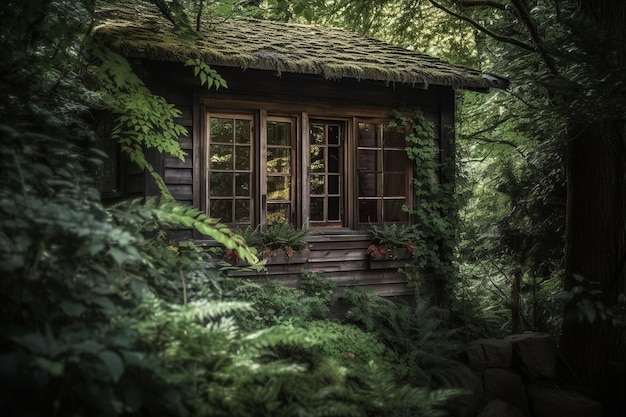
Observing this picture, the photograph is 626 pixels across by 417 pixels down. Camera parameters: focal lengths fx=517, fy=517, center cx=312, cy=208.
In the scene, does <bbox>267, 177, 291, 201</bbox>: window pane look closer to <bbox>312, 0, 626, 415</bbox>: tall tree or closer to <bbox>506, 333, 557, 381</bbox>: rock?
<bbox>312, 0, 626, 415</bbox>: tall tree

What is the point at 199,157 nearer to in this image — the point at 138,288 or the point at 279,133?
the point at 279,133

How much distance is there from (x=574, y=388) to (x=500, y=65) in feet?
15.8

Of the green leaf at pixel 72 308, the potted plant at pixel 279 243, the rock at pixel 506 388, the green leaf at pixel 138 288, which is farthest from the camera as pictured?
the potted plant at pixel 279 243

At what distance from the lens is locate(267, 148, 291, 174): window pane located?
689 centimetres

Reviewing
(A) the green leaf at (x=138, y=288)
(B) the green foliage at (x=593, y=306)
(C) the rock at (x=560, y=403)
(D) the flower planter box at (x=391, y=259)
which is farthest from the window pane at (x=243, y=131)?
(C) the rock at (x=560, y=403)

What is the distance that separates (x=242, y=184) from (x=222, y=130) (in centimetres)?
73

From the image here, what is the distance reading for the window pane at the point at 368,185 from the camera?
23.7 ft

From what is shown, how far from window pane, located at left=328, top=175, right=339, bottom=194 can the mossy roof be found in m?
1.45

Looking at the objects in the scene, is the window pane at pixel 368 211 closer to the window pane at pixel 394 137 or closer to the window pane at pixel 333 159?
the window pane at pixel 333 159

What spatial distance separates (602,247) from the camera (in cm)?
587

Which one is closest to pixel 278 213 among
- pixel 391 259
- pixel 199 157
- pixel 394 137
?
pixel 199 157

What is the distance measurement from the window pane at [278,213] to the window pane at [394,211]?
1.45 m

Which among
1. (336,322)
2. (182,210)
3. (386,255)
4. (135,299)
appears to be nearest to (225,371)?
(135,299)

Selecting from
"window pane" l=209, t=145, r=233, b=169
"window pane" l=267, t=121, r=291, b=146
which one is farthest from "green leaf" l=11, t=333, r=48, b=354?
"window pane" l=267, t=121, r=291, b=146
